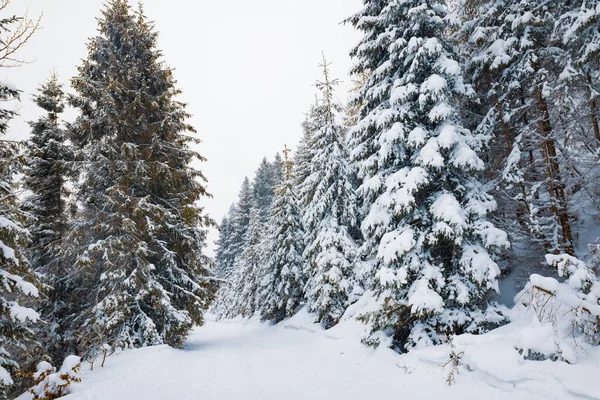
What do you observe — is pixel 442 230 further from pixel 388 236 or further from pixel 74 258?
pixel 74 258

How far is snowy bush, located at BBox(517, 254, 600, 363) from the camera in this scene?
566 cm

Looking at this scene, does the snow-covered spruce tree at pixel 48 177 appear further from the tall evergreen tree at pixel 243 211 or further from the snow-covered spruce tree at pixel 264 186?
the snow-covered spruce tree at pixel 264 186

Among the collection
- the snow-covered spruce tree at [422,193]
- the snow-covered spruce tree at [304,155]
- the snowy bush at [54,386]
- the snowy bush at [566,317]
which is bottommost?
the snowy bush at [54,386]

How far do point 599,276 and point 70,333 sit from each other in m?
16.8

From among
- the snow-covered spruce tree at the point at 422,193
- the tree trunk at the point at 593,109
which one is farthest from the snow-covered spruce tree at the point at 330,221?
the tree trunk at the point at 593,109

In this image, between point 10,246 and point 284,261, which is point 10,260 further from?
point 284,261

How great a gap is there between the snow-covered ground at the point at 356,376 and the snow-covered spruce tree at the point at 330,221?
4.98 m

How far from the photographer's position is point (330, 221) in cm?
1719

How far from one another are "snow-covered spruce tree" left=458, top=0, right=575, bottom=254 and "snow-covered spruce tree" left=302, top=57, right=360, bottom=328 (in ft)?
22.1

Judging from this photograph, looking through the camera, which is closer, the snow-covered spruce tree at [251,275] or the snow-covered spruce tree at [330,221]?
the snow-covered spruce tree at [330,221]

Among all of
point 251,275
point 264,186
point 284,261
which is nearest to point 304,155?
point 284,261

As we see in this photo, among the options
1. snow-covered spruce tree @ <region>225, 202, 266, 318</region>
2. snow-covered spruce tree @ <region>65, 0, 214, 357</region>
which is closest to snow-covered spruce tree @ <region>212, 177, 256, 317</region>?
snow-covered spruce tree @ <region>225, 202, 266, 318</region>

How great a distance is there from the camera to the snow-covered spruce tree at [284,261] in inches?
852

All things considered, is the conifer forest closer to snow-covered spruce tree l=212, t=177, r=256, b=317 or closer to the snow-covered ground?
the snow-covered ground
